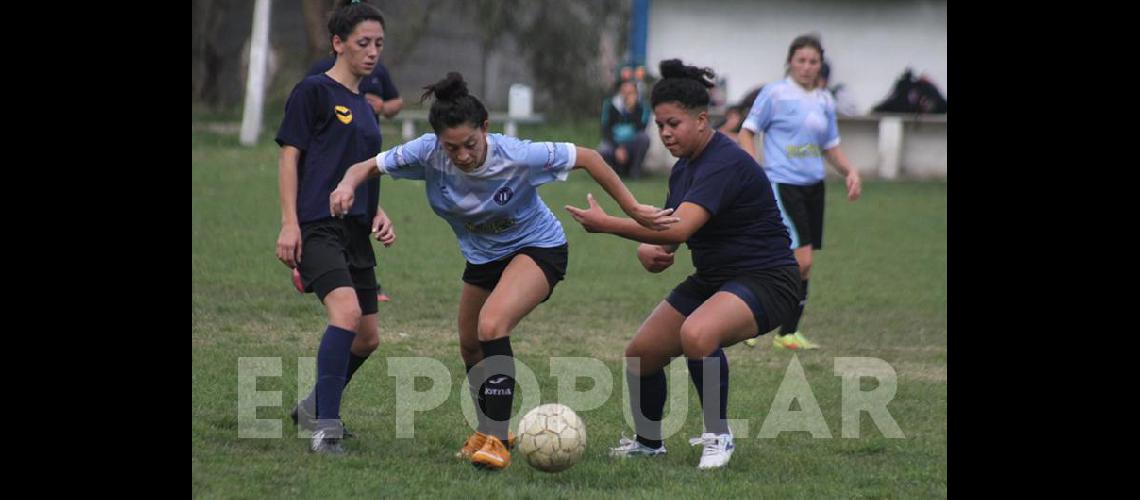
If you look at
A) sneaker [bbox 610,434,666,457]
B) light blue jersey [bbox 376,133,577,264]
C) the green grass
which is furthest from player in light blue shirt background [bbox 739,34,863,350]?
light blue jersey [bbox 376,133,577,264]

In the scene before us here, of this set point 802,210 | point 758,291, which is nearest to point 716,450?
point 758,291

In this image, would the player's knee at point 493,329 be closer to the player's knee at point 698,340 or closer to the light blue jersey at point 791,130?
the player's knee at point 698,340

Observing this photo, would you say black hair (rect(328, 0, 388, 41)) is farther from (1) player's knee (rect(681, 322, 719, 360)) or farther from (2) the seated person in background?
(2) the seated person in background

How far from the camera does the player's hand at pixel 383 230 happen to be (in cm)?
619

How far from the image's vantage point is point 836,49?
901 inches

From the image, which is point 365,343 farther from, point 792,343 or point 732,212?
point 792,343

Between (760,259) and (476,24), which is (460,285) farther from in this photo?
(476,24)

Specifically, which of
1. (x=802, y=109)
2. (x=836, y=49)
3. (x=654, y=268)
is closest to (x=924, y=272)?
(x=802, y=109)

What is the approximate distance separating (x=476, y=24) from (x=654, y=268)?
22.3 metres

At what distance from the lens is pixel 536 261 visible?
6.21 m

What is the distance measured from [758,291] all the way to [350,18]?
7.14 feet

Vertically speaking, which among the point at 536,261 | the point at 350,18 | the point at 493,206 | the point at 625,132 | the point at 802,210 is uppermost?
the point at 625,132

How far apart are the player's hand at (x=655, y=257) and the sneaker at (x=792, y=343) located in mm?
3342

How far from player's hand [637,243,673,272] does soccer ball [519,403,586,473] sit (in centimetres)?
90
